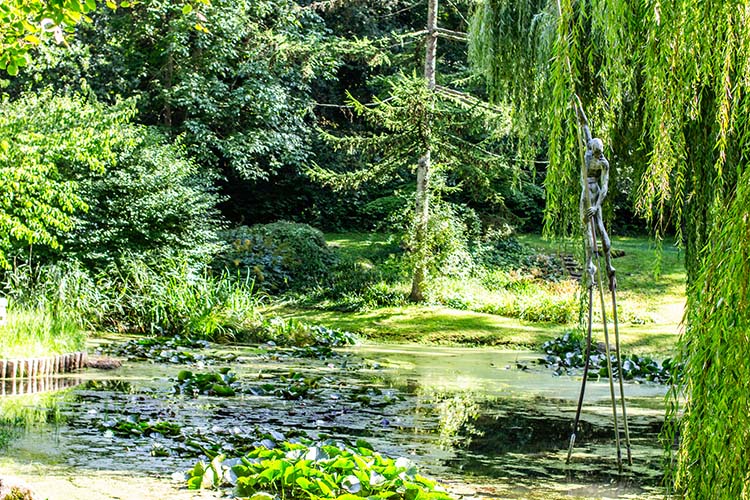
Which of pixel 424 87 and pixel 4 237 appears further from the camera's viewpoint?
pixel 424 87

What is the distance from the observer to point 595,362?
38.4 ft

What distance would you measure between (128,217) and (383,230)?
1250 centimetres

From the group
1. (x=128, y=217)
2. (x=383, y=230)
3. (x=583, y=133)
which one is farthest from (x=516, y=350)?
(x=383, y=230)

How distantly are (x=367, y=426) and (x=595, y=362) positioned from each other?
18.9ft

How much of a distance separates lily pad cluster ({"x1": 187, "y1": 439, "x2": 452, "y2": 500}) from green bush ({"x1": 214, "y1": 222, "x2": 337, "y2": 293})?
14.2 metres

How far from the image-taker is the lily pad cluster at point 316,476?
14.3 ft

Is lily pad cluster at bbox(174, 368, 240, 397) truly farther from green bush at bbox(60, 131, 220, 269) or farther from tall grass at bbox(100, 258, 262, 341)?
green bush at bbox(60, 131, 220, 269)

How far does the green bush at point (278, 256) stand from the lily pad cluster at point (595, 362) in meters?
7.80

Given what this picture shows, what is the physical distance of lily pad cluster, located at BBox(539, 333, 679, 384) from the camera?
1083 centimetres

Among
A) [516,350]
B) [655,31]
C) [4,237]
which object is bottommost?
[516,350]

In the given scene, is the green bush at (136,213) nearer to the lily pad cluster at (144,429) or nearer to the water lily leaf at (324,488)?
the lily pad cluster at (144,429)

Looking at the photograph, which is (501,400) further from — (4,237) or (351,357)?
(4,237)

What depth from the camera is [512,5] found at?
37.0ft

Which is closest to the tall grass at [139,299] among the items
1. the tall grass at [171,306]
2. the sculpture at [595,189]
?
the tall grass at [171,306]
